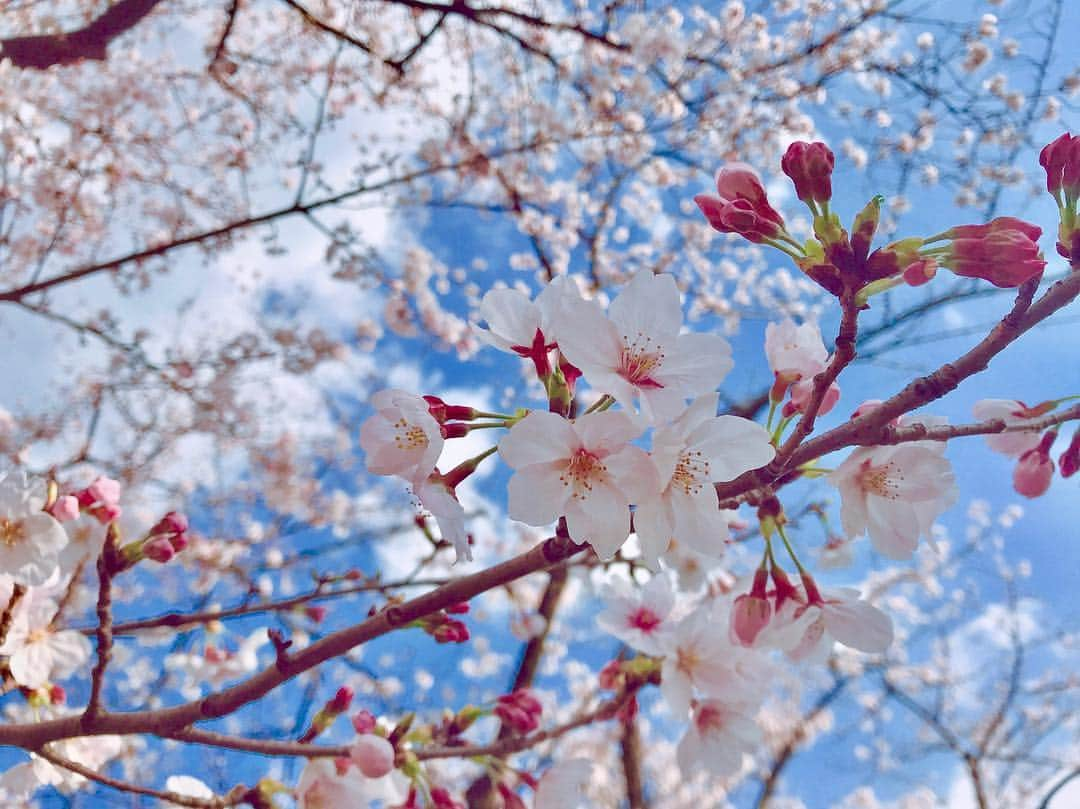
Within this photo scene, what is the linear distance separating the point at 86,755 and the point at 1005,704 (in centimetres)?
821

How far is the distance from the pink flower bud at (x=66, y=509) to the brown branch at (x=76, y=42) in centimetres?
238

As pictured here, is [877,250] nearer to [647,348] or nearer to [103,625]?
[647,348]

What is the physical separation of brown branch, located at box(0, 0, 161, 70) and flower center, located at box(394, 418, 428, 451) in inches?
121

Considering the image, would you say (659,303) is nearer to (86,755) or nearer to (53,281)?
(86,755)

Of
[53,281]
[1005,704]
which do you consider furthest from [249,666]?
[1005,704]

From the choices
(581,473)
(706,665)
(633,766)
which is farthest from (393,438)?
(633,766)

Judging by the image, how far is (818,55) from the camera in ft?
18.3

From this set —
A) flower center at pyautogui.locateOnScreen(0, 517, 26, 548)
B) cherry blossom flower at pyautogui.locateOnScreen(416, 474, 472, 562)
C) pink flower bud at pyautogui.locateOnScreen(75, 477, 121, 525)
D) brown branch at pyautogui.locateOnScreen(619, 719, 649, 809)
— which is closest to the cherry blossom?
cherry blossom flower at pyautogui.locateOnScreen(416, 474, 472, 562)

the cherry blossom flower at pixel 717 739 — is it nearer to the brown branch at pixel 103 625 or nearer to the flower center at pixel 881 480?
the flower center at pixel 881 480

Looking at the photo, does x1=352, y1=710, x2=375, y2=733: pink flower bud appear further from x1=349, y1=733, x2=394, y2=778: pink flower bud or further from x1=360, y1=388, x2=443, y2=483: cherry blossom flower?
x1=360, y1=388, x2=443, y2=483: cherry blossom flower

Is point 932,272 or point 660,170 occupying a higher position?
point 660,170

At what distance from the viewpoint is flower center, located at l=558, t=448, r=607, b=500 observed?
85cm

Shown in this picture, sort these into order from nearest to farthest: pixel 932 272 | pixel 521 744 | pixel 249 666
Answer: pixel 932 272
pixel 521 744
pixel 249 666

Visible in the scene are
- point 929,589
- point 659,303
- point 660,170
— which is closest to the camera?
point 659,303
